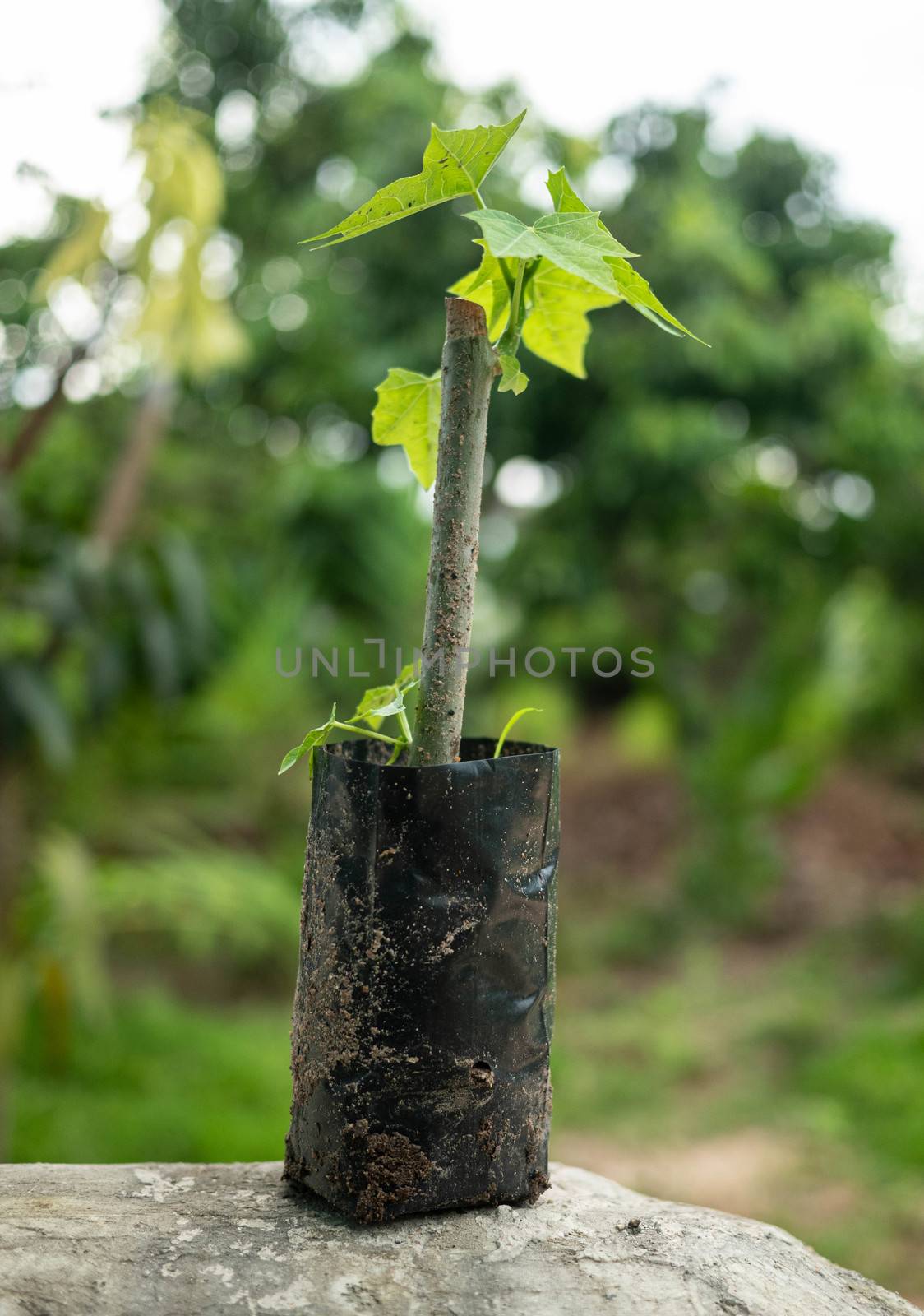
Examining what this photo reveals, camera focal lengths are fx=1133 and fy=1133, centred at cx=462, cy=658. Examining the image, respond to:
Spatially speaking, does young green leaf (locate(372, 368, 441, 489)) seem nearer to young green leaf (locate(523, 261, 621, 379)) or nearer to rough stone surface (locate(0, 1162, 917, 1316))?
young green leaf (locate(523, 261, 621, 379))

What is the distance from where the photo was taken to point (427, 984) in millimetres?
837

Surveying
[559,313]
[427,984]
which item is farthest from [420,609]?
[427,984]

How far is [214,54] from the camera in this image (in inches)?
194

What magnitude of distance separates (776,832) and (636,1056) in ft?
6.96

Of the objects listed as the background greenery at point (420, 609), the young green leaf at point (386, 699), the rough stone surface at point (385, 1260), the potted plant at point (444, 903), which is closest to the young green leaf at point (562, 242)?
the potted plant at point (444, 903)

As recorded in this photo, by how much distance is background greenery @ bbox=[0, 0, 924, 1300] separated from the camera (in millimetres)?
3053

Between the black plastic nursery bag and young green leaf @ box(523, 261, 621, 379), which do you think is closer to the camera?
the black plastic nursery bag

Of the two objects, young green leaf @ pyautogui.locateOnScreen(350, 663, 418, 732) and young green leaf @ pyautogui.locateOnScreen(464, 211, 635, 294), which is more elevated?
young green leaf @ pyautogui.locateOnScreen(464, 211, 635, 294)

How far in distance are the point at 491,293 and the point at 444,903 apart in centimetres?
49

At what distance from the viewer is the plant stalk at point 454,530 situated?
883mm

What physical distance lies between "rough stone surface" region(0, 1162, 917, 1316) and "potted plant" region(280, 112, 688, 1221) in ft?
0.12

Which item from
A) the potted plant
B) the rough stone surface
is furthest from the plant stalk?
the rough stone surface

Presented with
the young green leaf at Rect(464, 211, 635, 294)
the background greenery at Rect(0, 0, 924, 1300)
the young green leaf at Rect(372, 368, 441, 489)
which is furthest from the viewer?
the background greenery at Rect(0, 0, 924, 1300)

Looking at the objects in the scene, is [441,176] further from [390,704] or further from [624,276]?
[390,704]
